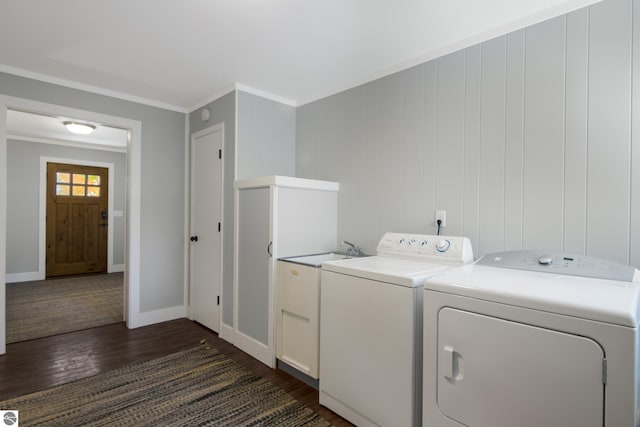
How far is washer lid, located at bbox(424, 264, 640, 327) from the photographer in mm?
1012

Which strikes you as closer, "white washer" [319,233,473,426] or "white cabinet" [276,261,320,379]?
"white washer" [319,233,473,426]

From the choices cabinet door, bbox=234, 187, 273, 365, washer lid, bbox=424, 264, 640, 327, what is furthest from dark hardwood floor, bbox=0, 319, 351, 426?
washer lid, bbox=424, 264, 640, 327

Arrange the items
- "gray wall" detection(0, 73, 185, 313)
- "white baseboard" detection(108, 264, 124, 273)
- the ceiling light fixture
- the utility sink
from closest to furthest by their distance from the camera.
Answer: the utility sink
"gray wall" detection(0, 73, 185, 313)
the ceiling light fixture
"white baseboard" detection(108, 264, 124, 273)

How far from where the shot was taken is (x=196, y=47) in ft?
7.50

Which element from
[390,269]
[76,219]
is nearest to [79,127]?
[76,219]

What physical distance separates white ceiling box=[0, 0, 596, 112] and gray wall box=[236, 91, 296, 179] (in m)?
0.22

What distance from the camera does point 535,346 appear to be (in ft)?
3.70

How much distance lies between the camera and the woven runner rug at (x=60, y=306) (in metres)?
3.21

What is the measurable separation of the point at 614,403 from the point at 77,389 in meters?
2.81

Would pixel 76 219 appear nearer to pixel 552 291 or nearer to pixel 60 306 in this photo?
pixel 60 306

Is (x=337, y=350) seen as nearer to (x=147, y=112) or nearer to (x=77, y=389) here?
(x=77, y=389)

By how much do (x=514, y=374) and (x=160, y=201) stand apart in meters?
3.45

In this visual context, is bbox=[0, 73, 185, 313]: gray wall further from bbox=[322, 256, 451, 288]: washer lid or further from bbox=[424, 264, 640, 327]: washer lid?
bbox=[424, 264, 640, 327]: washer lid

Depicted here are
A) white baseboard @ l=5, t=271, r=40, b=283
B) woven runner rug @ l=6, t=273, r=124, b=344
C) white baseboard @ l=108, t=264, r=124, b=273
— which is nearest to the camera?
woven runner rug @ l=6, t=273, r=124, b=344
